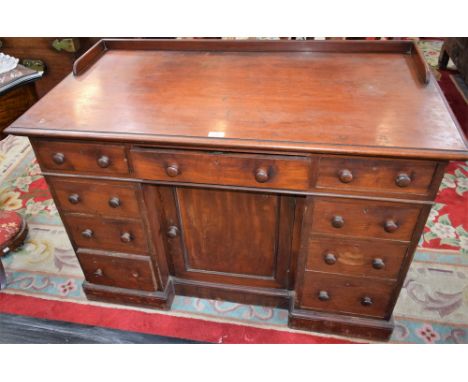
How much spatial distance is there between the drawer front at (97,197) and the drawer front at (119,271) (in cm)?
27

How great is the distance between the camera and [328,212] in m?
1.44

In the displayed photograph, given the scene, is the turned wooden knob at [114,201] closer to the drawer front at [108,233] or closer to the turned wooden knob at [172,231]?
the drawer front at [108,233]

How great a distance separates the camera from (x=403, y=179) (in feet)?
4.13

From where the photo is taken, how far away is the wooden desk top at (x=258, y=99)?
1261 mm

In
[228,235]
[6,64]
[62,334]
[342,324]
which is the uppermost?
[6,64]

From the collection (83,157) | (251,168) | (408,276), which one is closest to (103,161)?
(83,157)

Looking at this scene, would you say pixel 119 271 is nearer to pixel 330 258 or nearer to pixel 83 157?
pixel 83 157

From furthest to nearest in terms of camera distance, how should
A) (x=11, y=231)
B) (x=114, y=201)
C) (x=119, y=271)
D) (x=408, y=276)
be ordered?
1. (x=11, y=231)
2. (x=408, y=276)
3. (x=119, y=271)
4. (x=114, y=201)

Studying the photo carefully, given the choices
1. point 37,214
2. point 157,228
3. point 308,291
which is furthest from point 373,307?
point 37,214

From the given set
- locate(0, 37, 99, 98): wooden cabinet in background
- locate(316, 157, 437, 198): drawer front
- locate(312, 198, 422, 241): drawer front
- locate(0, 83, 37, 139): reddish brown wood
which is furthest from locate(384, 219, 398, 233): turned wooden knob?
locate(0, 37, 99, 98): wooden cabinet in background

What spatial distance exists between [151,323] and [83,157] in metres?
0.93

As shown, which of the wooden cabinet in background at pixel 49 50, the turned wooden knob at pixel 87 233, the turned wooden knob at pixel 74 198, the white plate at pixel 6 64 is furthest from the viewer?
the wooden cabinet in background at pixel 49 50

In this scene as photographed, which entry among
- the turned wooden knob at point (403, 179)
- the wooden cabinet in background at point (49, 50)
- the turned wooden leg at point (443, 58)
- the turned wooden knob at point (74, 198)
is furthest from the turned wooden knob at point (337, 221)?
the turned wooden leg at point (443, 58)

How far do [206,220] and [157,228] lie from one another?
23cm
